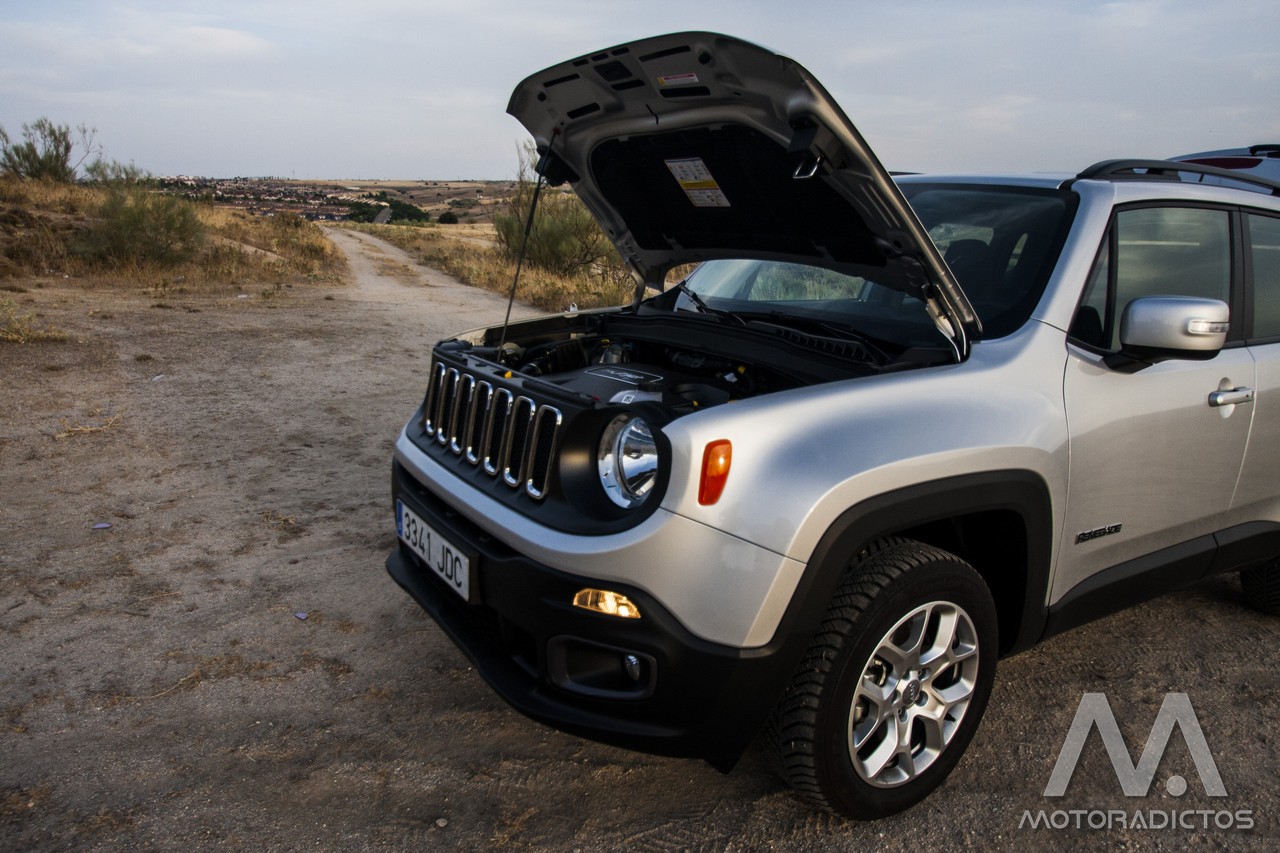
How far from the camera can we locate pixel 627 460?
91.1 inches

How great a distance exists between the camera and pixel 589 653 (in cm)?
232

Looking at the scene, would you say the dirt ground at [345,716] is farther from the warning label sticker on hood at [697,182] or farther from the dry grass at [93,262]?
the dry grass at [93,262]

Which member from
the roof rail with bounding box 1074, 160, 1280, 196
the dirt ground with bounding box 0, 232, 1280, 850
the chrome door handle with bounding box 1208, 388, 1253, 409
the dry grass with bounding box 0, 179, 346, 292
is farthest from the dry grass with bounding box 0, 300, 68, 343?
the chrome door handle with bounding box 1208, 388, 1253, 409

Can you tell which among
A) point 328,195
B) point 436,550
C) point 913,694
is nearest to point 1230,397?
point 913,694

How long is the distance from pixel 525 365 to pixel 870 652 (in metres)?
1.64

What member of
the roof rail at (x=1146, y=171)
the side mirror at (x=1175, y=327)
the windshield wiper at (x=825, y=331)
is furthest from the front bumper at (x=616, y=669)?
the roof rail at (x=1146, y=171)

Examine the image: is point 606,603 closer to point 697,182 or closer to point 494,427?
point 494,427

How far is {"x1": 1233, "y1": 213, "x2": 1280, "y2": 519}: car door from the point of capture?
3.21 m

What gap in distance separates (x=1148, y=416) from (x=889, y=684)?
123cm

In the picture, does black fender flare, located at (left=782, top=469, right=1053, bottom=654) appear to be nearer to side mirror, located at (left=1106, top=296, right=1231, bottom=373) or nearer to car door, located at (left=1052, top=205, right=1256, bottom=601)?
car door, located at (left=1052, top=205, right=1256, bottom=601)

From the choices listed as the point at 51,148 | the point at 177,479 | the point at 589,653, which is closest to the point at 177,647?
the point at 589,653

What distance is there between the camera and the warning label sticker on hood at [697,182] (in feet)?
10.4

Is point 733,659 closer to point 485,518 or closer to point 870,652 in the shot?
point 870,652

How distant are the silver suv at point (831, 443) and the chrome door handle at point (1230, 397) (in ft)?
0.05
